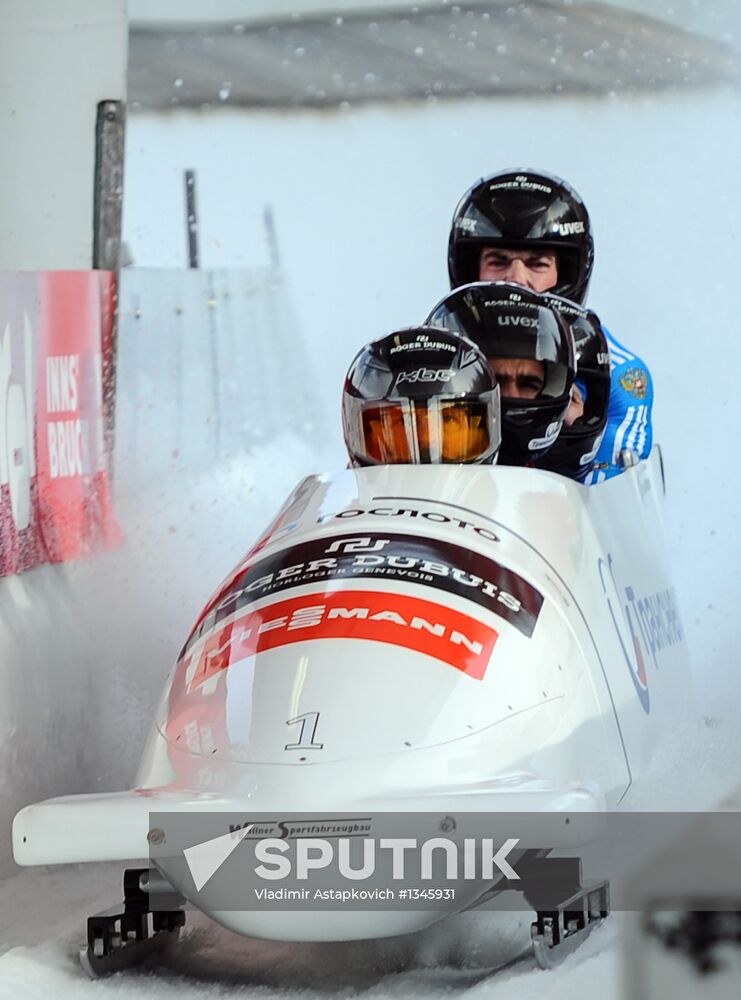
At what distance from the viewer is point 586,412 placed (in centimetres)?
351

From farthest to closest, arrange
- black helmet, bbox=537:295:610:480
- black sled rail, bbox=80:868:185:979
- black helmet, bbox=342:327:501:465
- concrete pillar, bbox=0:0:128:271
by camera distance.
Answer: concrete pillar, bbox=0:0:128:271
black helmet, bbox=537:295:610:480
black helmet, bbox=342:327:501:465
black sled rail, bbox=80:868:185:979

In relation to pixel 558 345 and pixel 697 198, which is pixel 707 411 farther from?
pixel 558 345

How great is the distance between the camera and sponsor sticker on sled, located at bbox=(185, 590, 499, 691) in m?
2.25

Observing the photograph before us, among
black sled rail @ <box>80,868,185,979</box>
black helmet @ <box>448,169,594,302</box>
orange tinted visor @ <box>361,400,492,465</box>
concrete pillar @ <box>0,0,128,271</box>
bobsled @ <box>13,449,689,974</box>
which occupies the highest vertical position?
concrete pillar @ <box>0,0,128,271</box>

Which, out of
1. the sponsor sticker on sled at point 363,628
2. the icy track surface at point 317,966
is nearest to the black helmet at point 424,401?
the sponsor sticker on sled at point 363,628

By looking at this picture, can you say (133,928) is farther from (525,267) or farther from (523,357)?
(525,267)

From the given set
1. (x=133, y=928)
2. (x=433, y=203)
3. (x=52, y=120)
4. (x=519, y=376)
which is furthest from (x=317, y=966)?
(x=433, y=203)

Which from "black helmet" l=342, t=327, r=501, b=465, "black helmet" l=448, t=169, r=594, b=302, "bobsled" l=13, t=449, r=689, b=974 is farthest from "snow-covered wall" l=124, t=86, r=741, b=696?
"bobsled" l=13, t=449, r=689, b=974

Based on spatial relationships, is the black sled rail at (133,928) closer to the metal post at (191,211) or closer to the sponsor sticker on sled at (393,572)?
the sponsor sticker on sled at (393,572)

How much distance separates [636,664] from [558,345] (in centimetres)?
69

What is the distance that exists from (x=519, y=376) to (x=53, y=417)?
154 centimetres

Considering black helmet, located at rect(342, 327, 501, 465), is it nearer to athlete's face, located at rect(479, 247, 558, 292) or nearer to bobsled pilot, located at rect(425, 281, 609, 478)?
bobsled pilot, located at rect(425, 281, 609, 478)

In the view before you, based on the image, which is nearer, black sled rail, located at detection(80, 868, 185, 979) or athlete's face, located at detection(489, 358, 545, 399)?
black sled rail, located at detection(80, 868, 185, 979)

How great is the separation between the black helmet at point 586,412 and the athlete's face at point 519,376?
0.42m
